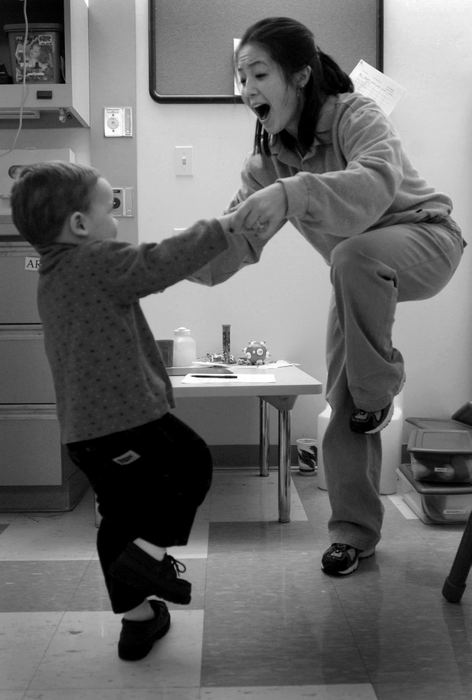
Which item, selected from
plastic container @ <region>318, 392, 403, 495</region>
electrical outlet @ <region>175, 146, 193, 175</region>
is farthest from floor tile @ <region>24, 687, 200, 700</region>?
electrical outlet @ <region>175, 146, 193, 175</region>

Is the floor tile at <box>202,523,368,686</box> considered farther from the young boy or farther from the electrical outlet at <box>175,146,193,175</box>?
the electrical outlet at <box>175,146,193,175</box>

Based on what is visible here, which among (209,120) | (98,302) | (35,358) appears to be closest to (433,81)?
(209,120)

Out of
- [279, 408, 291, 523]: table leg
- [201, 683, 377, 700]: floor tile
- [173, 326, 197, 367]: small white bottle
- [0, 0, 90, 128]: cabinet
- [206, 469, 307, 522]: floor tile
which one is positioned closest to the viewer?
[201, 683, 377, 700]: floor tile

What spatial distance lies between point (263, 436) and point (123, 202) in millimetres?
1085

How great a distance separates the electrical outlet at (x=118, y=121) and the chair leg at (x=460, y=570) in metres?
2.09

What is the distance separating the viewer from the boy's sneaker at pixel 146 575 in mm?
1337

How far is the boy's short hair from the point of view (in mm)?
1293

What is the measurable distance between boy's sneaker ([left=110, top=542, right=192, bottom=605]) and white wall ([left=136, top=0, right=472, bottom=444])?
1795 millimetres

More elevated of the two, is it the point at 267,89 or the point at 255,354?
the point at 267,89

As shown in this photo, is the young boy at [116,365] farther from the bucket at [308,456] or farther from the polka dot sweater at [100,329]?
the bucket at [308,456]

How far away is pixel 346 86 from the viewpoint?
76.0 inches

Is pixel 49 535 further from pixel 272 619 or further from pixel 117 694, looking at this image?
pixel 117 694

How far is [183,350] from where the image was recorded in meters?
2.91

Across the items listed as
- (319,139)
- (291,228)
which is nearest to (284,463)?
(319,139)
